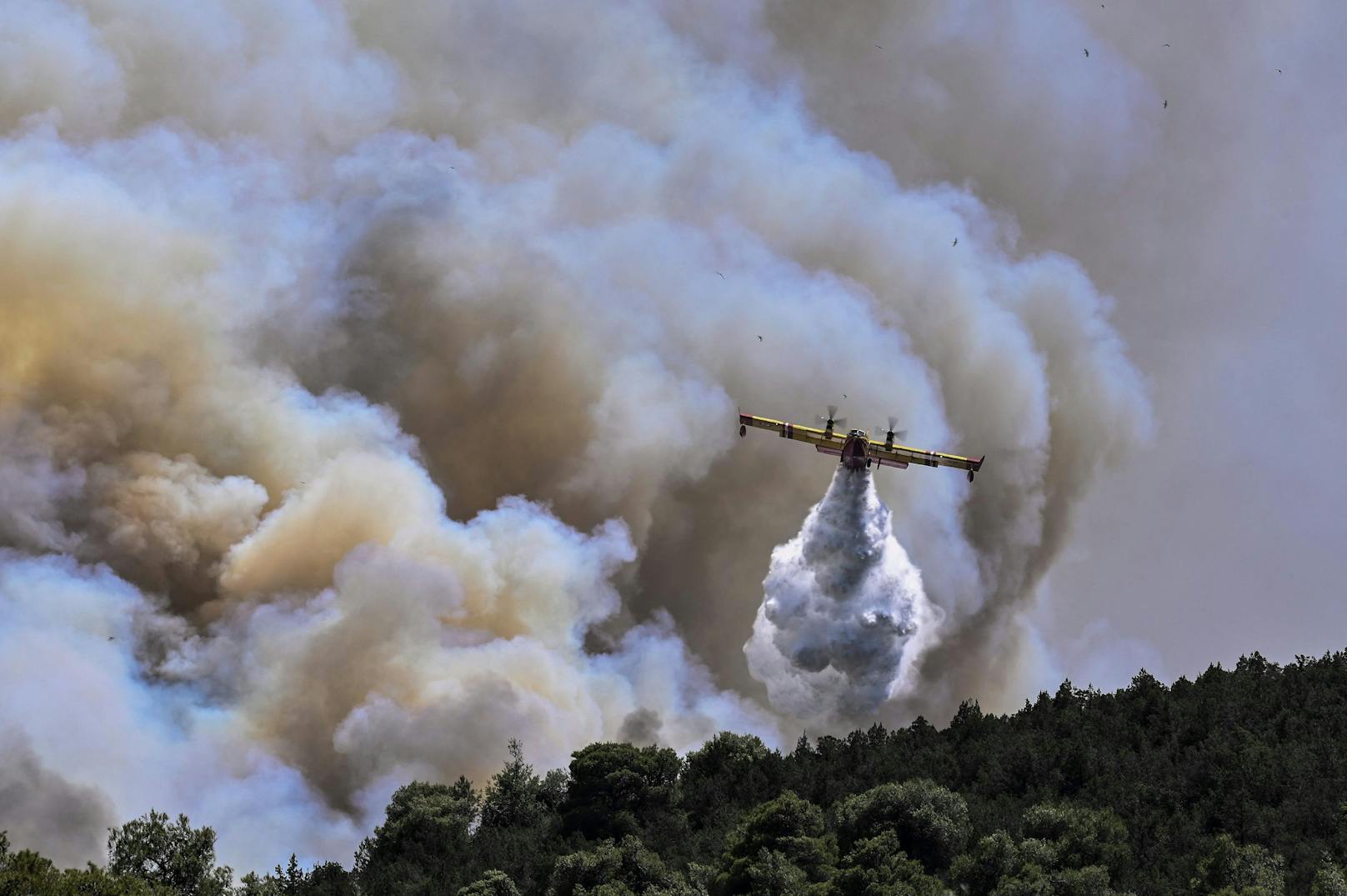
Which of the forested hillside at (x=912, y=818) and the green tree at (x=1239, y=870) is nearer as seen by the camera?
the green tree at (x=1239, y=870)

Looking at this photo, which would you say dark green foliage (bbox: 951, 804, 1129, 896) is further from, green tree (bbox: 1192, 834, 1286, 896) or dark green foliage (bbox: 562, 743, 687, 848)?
dark green foliage (bbox: 562, 743, 687, 848)

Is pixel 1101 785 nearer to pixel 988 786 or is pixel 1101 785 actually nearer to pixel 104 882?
pixel 988 786

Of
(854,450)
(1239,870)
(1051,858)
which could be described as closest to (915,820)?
(1051,858)

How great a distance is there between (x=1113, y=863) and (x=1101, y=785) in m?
20.1

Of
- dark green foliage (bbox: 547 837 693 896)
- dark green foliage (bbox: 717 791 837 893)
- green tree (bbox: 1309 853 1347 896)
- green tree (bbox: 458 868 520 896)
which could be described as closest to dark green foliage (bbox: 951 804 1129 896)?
dark green foliage (bbox: 717 791 837 893)

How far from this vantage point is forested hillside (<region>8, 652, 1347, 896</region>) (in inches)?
5891

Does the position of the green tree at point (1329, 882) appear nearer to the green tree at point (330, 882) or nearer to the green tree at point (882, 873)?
the green tree at point (882, 873)

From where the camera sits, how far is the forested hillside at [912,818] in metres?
150

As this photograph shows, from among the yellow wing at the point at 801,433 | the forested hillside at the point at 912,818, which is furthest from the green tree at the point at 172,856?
the yellow wing at the point at 801,433

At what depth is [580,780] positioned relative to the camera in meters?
182

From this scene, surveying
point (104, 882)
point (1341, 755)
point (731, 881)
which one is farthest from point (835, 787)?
point (104, 882)

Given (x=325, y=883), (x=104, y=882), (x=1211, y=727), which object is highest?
(x=1211, y=727)

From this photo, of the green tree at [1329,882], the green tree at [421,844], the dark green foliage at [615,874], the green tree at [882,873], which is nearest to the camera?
the green tree at [1329,882]

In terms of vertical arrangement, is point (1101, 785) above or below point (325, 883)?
above
